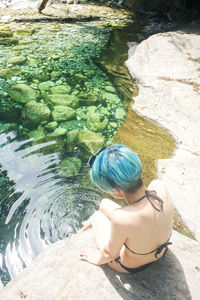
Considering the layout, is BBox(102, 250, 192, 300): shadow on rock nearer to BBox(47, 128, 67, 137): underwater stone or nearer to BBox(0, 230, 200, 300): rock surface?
BBox(0, 230, 200, 300): rock surface

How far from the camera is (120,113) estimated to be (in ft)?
15.4

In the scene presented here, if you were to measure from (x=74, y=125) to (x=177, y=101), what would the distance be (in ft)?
6.23

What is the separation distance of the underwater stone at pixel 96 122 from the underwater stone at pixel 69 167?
820mm

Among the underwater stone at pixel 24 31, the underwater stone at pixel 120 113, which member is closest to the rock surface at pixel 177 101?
the underwater stone at pixel 120 113

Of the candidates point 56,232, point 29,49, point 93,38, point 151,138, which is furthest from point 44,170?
point 93,38

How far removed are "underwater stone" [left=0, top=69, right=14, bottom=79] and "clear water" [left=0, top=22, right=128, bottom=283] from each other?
11 centimetres

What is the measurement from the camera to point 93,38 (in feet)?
24.8

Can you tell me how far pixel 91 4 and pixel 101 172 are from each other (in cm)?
1111

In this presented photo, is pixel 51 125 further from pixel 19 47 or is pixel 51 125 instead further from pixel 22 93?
pixel 19 47

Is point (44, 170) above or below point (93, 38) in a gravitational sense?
below

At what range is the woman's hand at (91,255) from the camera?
6.42 feet

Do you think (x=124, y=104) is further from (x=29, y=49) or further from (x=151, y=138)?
(x=29, y=49)

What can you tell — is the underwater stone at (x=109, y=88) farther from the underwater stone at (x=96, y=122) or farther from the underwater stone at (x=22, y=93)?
the underwater stone at (x=22, y=93)

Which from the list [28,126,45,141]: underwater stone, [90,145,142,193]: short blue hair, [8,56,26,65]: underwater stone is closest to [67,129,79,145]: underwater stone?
[28,126,45,141]: underwater stone
